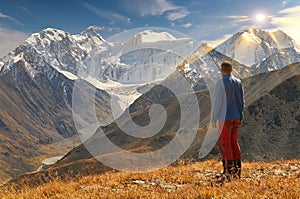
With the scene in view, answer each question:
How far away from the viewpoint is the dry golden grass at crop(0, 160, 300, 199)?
749 cm

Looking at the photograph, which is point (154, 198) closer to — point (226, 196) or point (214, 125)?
point (226, 196)

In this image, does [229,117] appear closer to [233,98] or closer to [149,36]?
[233,98]

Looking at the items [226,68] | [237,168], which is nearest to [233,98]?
[226,68]

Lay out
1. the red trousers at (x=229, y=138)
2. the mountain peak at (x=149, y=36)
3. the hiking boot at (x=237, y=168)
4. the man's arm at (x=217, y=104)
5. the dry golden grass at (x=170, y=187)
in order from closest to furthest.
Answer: the dry golden grass at (x=170, y=187) → the hiking boot at (x=237, y=168) → the red trousers at (x=229, y=138) → the man's arm at (x=217, y=104) → the mountain peak at (x=149, y=36)

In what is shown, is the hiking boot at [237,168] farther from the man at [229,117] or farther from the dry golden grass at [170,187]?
the dry golden grass at [170,187]

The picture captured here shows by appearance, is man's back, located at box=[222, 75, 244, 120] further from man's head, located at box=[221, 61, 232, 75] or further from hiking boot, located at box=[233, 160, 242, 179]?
hiking boot, located at box=[233, 160, 242, 179]

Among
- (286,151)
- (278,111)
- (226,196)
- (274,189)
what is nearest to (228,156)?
(274,189)

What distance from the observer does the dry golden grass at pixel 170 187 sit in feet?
24.6

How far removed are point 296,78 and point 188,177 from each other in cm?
16041

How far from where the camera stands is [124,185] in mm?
10336

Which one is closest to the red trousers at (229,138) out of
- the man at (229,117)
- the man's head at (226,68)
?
→ the man at (229,117)

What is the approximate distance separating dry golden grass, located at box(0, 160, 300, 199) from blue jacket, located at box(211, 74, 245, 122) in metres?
1.96

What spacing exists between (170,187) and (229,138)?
7.65ft

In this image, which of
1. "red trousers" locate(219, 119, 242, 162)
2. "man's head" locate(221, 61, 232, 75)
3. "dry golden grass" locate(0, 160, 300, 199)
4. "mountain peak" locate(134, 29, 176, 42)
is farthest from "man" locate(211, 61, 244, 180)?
"mountain peak" locate(134, 29, 176, 42)
